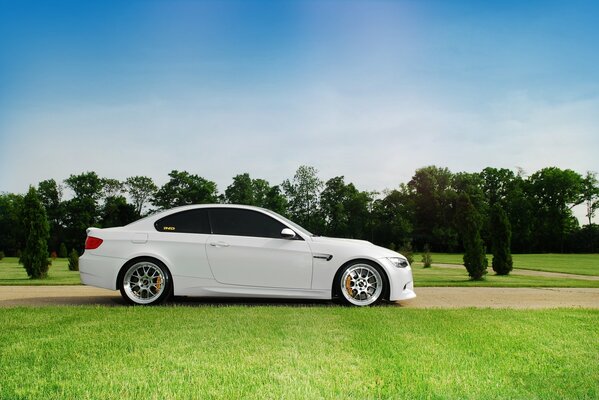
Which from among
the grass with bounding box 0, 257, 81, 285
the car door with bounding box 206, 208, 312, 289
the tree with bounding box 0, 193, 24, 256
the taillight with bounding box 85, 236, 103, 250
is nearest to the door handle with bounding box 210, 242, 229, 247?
the car door with bounding box 206, 208, 312, 289

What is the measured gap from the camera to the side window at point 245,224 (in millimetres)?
8781

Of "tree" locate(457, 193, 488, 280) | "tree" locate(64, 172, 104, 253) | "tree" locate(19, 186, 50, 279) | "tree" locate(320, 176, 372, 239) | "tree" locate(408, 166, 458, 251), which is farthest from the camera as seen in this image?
"tree" locate(408, 166, 458, 251)

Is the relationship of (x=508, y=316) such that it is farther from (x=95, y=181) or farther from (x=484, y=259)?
(x=95, y=181)

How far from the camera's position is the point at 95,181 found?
82188 mm

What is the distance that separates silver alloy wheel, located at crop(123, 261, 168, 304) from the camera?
8688 millimetres

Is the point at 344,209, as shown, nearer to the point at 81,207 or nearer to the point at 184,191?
the point at 184,191

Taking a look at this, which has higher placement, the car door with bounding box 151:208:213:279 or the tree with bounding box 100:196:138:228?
the tree with bounding box 100:196:138:228

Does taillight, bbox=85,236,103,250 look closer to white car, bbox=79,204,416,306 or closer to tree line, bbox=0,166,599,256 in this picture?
white car, bbox=79,204,416,306

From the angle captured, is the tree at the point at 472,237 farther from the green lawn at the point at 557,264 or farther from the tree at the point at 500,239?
the green lawn at the point at 557,264

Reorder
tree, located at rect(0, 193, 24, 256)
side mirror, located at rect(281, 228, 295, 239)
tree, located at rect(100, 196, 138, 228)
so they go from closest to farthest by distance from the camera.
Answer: side mirror, located at rect(281, 228, 295, 239), tree, located at rect(100, 196, 138, 228), tree, located at rect(0, 193, 24, 256)

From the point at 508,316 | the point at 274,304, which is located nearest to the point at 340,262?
the point at 274,304

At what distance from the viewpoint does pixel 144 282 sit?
8758 millimetres

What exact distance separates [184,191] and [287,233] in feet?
229

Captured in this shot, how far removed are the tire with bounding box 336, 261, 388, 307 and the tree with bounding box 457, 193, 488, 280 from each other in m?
9.55
